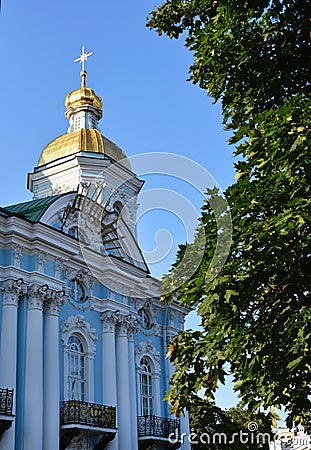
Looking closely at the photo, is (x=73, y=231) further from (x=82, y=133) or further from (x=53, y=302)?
(x=82, y=133)

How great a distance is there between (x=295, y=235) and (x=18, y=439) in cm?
991

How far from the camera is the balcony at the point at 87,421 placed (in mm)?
15039

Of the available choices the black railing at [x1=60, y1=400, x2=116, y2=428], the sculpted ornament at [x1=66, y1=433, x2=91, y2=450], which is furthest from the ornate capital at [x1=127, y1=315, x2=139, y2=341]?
the sculpted ornament at [x1=66, y1=433, x2=91, y2=450]

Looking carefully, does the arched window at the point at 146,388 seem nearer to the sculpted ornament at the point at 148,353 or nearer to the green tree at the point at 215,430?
the sculpted ornament at the point at 148,353

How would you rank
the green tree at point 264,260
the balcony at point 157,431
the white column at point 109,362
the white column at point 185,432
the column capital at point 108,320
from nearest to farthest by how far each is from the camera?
1. the green tree at point 264,260
2. the white column at point 109,362
3. the column capital at point 108,320
4. the balcony at point 157,431
5. the white column at point 185,432

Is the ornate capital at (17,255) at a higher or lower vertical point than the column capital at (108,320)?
higher

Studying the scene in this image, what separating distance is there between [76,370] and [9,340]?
2.79m

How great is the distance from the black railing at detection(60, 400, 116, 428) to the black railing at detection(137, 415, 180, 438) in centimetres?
175

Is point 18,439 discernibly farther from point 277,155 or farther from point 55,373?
point 277,155

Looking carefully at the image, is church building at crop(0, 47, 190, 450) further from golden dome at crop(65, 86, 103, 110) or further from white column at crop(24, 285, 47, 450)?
golden dome at crop(65, 86, 103, 110)

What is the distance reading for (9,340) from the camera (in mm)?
14242

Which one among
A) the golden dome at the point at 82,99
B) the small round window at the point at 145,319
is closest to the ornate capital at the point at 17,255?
the small round window at the point at 145,319

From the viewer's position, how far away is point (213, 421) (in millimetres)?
27609

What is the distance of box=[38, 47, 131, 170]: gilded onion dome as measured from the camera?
71.2ft
